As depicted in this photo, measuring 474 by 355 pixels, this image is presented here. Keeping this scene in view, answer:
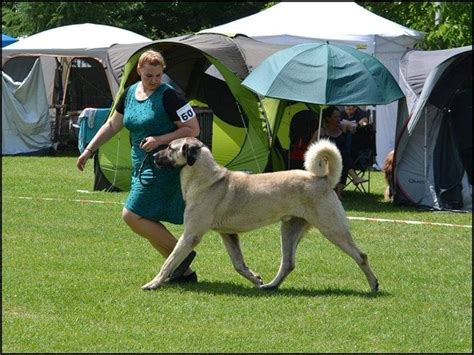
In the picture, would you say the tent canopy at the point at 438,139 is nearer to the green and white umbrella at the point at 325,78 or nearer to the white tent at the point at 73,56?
the green and white umbrella at the point at 325,78

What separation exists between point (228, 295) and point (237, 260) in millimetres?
401

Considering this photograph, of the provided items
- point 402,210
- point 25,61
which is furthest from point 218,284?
point 25,61

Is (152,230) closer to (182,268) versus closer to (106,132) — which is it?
(182,268)

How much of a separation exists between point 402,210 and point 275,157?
210 centimetres

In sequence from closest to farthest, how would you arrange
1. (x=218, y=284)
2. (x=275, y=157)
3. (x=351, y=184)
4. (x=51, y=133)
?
(x=218, y=284) < (x=275, y=157) < (x=351, y=184) < (x=51, y=133)

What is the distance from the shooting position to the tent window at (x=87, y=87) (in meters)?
23.5

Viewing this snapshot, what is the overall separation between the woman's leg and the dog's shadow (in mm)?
Result: 234

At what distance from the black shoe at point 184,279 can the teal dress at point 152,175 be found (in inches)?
15.8

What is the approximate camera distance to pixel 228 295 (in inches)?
287

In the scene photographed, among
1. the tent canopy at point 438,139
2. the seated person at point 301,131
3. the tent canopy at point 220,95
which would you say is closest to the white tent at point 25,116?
the tent canopy at point 220,95

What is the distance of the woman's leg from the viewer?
7629 mm

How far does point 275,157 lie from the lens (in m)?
14.2

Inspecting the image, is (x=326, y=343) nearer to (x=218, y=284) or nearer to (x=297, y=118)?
(x=218, y=284)

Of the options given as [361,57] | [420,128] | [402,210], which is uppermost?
[361,57]
